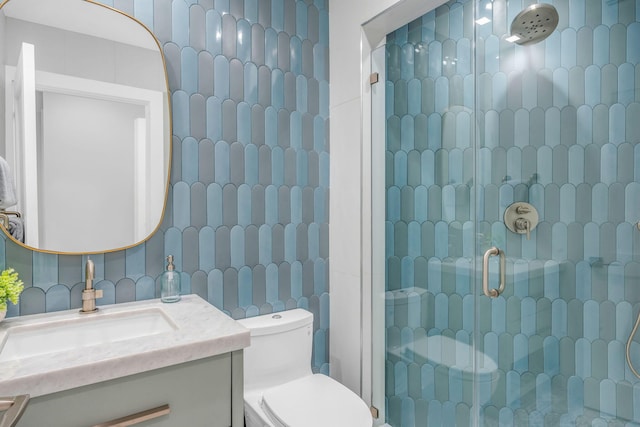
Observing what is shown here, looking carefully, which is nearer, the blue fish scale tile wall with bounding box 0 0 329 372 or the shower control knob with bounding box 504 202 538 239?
the shower control knob with bounding box 504 202 538 239

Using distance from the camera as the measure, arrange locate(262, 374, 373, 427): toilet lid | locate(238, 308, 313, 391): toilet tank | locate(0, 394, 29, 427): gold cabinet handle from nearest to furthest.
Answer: locate(0, 394, 29, 427): gold cabinet handle
locate(262, 374, 373, 427): toilet lid
locate(238, 308, 313, 391): toilet tank

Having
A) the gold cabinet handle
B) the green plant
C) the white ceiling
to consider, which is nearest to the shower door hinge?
the green plant

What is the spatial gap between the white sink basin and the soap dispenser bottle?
0.09 metres

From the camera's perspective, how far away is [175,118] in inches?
61.7

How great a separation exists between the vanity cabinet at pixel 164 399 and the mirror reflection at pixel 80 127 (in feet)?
2.08

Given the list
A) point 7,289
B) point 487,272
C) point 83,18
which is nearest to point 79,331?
point 7,289

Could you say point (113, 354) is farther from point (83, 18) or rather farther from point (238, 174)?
point (83, 18)

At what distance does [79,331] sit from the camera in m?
1.28

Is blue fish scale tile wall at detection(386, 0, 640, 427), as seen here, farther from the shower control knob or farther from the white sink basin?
the white sink basin

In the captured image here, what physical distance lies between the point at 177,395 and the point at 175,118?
104 centimetres

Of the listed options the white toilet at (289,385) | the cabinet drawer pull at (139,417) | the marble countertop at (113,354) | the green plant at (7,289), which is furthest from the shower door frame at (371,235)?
the green plant at (7,289)

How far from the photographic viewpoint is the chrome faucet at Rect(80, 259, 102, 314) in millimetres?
1333

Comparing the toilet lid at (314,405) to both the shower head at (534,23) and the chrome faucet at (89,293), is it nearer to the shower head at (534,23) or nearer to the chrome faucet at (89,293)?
Answer: the chrome faucet at (89,293)

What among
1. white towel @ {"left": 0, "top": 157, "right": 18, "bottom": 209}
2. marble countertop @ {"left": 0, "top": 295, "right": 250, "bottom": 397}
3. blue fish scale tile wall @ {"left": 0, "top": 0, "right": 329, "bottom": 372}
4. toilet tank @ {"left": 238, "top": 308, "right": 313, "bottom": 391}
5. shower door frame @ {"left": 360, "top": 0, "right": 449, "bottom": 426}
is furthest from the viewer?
shower door frame @ {"left": 360, "top": 0, "right": 449, "bottom": 426}
